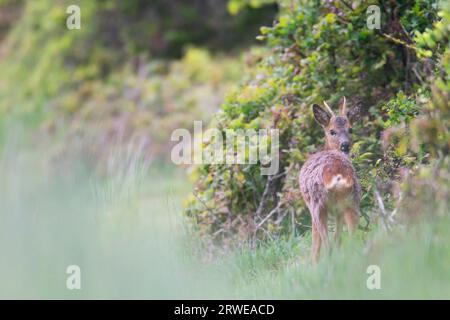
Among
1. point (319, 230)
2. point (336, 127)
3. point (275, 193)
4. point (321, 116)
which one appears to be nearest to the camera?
point (319, 230)

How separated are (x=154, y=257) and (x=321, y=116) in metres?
2.05

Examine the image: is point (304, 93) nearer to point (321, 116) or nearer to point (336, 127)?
point (321, 116)

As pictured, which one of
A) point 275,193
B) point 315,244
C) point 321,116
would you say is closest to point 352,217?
point 315,244

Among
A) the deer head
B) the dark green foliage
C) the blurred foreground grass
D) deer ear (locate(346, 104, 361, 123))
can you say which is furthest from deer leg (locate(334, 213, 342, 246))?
deer ear (locate(346, 104, 361, 123))

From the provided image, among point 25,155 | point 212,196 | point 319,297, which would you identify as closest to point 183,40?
point 25,155

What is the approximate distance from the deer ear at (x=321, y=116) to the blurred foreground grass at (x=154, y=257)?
1.05 metres

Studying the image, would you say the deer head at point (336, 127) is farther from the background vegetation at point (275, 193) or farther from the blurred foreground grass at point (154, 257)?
the blurred foreground grass at point (154, 257)

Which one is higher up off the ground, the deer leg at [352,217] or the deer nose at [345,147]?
the deer nose at [345,147]

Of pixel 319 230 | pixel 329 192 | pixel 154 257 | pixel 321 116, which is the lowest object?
pixel 154 257

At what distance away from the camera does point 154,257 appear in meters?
5.67

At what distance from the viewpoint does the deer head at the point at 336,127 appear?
6.69 metres

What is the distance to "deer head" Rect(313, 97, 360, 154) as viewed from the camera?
6688 mm

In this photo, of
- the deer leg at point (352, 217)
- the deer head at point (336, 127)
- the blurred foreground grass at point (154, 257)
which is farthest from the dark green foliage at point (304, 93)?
the deer leg at point (352, 217)
